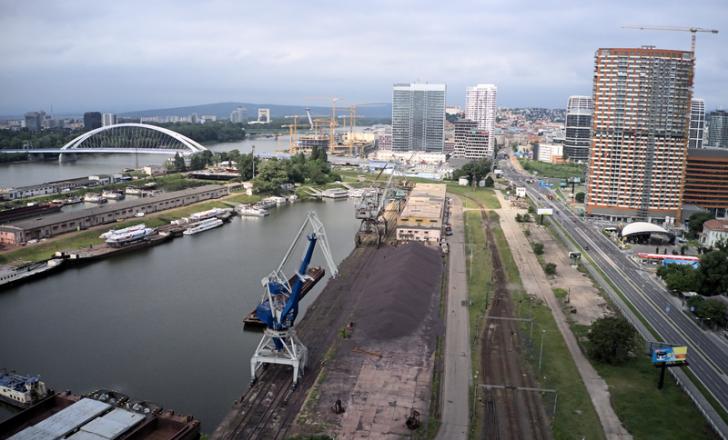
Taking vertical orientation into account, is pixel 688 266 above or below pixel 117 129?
below

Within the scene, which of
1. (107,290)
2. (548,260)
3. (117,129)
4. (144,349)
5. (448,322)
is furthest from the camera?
(117,129)

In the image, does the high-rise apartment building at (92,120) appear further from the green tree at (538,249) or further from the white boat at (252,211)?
the green tree at (538,249)

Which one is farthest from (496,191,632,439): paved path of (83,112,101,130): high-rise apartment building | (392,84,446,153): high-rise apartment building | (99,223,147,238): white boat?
(83,112,101,130): high-rise apartment building

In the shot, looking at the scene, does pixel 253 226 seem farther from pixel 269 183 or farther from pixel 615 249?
pixel 615 249

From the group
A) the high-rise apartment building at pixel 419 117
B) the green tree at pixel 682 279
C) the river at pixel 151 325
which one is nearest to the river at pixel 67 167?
the river at pixel 151 325

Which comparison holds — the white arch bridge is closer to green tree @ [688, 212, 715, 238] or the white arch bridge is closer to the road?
the road

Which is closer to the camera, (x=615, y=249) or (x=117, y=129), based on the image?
(x=615, y=249)

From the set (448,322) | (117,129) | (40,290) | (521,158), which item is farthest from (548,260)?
(117,129)

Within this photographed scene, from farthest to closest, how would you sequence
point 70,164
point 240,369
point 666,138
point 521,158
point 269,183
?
point 521,158
point 70,164
point 269,183
point 666,138
point 240,369
